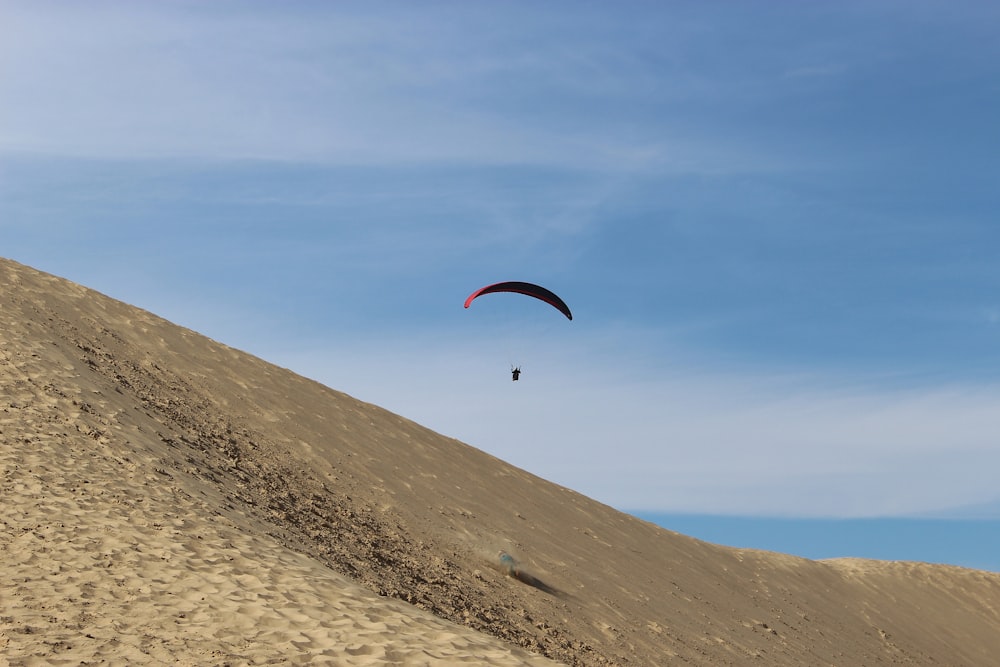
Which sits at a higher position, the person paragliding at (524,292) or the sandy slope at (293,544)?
the person paragliding at (524,292)

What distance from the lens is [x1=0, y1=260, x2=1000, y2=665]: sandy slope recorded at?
457 inches

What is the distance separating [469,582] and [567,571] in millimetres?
4085

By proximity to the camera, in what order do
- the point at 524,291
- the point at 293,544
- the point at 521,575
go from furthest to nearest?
the point at 524,291, the point at 521,575, the point at 293,544

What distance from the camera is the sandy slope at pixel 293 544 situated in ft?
38.1

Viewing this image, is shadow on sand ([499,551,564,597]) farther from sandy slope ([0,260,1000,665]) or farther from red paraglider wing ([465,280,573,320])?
red paraglider wing ([465,280,573,320])

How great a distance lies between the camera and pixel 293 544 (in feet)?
51.1

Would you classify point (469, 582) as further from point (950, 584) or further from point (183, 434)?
point (950, 584)

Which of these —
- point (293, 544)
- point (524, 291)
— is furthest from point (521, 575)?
point (524, 291)

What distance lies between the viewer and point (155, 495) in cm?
1502

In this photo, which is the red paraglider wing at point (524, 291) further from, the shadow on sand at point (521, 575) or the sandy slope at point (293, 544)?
the shadow on sand at point (521, 575)

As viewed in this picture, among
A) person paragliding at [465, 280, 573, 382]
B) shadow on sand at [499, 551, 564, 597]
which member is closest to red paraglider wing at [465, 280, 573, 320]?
person paragliding at [465, 280, 573, 382]

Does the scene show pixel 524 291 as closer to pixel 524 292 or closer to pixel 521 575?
pixel 524 292

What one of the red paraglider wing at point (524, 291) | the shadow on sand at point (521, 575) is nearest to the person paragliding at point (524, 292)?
the red paraglider wing at point (524, 291)

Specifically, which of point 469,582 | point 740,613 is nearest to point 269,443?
point 469,582
